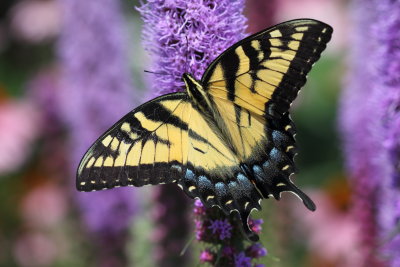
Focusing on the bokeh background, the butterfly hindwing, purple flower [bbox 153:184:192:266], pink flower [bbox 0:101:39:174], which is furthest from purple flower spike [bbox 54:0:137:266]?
the butterfly hindwing

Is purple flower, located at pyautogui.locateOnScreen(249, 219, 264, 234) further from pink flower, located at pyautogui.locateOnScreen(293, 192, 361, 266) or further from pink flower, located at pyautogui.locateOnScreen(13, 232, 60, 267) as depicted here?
pink flower, located at pyautogui.locateOnScreen(13, 232, 60, 267)

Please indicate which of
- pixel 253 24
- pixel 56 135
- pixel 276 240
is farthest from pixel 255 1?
pixel 56 135

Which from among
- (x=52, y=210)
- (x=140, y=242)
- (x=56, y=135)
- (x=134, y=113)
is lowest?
(x=52, y=210)

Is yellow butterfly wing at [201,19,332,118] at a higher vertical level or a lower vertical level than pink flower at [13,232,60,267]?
higher

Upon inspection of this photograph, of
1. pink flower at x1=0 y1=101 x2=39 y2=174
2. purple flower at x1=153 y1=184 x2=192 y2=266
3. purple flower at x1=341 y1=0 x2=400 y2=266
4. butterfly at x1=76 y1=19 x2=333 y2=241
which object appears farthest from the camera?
pink flower at x1=0 y1=101 x2=39 y2=174

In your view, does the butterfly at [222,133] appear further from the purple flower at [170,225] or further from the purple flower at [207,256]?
the purple flower at [170,225]

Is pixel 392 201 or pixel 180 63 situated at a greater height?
pixel 180 63

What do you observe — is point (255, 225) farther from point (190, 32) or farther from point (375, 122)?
point (375, 122)

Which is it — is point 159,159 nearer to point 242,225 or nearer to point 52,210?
point 242,225

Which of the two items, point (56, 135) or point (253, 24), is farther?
point (56, 135)

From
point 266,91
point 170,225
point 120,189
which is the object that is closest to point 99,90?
point 120,189
